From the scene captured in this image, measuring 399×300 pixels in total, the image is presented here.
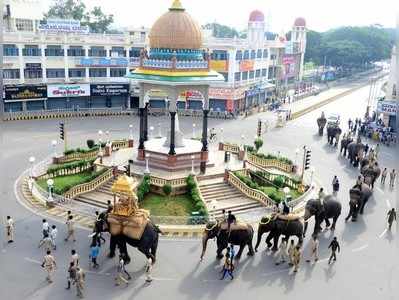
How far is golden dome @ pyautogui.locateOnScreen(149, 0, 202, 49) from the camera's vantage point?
28.6 metres

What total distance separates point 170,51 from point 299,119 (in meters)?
27.5

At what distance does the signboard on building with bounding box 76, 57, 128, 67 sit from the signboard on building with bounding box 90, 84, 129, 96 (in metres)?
2.27

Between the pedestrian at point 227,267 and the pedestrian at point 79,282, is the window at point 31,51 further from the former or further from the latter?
the pedestrian at point 227,267

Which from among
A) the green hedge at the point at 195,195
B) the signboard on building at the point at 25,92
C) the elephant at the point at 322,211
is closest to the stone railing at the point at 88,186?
the green hedge at the point at 195,195

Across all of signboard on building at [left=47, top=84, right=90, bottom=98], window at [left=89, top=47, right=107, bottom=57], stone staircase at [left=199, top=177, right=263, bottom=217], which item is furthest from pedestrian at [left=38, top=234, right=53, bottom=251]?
window at [left=89, top=47, right=107, bottom=57]

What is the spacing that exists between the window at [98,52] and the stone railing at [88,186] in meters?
28.7

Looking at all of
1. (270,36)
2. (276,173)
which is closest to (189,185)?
(276,173)

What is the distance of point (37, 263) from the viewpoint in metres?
18.1

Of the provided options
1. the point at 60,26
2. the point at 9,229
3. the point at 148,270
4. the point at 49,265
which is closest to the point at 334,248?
the point at 148,270

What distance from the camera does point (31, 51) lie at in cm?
4866

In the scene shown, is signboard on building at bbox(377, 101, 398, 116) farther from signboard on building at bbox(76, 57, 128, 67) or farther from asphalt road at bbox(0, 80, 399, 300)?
signboard on building at bbox(76, 57, 128, 67)

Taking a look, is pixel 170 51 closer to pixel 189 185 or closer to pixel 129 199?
pixel 189 185

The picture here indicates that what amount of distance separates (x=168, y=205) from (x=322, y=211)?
787 cm

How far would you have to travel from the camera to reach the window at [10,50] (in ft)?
154
